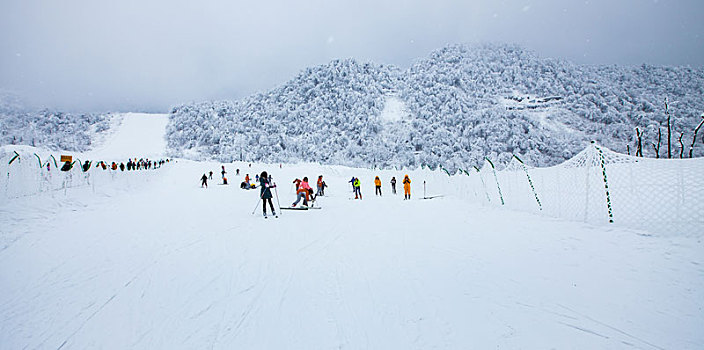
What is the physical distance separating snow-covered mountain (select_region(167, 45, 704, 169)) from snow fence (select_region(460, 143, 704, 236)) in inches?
2227

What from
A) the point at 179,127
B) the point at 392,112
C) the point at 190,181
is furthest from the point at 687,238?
the point at 179,127

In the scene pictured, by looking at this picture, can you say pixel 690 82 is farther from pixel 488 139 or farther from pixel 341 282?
pixel 341 282

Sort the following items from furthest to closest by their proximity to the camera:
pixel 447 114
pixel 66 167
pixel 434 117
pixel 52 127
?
pixel 52 127
pixel 434 117
pixel 447 114
pixel 66 167

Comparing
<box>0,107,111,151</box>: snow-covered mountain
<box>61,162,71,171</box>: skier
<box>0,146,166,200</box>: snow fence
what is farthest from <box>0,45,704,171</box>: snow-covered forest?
<box>61,162,71,171</box>: skier

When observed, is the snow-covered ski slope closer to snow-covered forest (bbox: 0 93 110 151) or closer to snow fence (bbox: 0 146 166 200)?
snow fence (bbox: 0 146 166 200)

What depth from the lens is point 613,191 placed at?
33.5 ft

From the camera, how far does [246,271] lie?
486cm

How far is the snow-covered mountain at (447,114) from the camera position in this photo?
9143cm

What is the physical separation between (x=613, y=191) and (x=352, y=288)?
11.7 metres

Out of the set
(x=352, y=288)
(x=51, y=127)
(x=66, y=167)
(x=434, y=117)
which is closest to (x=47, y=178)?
(x=66, y=167)

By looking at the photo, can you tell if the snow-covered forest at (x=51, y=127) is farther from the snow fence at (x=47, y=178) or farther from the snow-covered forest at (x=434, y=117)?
the snow fence at (x=47, y=178)

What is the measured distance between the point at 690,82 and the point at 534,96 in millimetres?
Answer: 86927

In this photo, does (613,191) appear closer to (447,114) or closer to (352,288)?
(352,288)

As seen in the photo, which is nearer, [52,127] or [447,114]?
[447,114]
